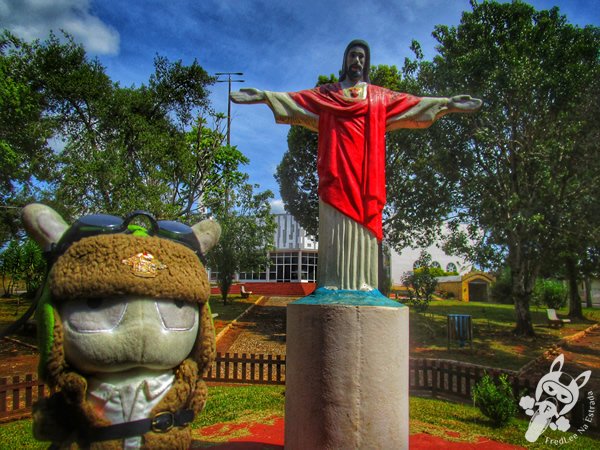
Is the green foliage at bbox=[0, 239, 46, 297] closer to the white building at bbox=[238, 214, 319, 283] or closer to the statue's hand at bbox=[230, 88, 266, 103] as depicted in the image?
the statue's hand at bbox=[230, 88, 266, 103]

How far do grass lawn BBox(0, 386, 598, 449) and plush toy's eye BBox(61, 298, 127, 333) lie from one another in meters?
4.41

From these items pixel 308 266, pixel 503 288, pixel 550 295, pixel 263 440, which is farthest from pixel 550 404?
pixel 308 266

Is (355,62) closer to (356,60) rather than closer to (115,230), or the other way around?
(356,60)

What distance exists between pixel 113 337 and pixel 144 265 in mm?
463

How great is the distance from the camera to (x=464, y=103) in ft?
15.3

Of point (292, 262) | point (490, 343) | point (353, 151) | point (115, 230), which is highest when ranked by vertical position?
point (353, 151)

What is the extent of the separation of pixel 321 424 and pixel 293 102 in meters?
3.15

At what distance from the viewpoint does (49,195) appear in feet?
43.8

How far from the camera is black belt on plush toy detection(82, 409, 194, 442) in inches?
102

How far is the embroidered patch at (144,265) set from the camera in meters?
2.69

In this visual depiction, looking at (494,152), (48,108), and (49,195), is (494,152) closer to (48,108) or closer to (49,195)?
(49,195)

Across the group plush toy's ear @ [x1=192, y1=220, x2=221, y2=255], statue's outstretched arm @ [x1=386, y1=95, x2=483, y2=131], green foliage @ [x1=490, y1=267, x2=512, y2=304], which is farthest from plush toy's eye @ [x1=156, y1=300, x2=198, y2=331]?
green foliage @ [x1=490, y1=267, x2=512, y2=304]

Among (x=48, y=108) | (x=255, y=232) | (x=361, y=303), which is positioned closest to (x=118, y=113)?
(x=48, y=108)

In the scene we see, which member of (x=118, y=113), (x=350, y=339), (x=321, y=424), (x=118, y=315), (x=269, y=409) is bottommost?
(x=269, y=409)
